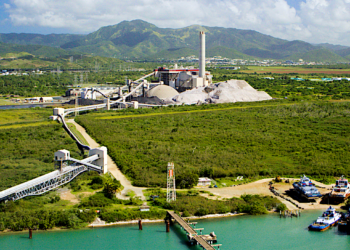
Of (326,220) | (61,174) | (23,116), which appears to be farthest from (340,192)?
(23,116)

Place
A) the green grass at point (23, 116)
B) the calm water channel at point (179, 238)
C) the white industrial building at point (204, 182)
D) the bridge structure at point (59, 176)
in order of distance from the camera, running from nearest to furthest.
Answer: the calm water channel at point (179, 238) → the bridge structure at point (59, 176) → the white industrial building at point (204, 182) → the green grass at point (23, 116)

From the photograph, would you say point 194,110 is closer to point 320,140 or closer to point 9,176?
point 320,140

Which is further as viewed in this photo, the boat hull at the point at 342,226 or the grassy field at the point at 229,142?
the grassy field at the point at 229,142

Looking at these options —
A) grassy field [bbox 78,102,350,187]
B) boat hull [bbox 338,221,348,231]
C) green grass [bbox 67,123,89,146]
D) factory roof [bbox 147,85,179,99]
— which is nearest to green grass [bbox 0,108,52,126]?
grassy field [bbox 78,102,350,187]

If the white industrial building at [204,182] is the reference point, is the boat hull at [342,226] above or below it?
below

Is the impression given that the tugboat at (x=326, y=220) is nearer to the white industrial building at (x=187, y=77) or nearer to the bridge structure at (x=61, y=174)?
the bridge structure at (x=61, y=174)

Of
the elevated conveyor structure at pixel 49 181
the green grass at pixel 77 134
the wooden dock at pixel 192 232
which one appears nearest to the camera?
the wooden dock at pixel 192 232

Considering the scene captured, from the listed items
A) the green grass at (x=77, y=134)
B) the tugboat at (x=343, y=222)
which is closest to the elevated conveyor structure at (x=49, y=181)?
the green grass at (x=77, y=134)

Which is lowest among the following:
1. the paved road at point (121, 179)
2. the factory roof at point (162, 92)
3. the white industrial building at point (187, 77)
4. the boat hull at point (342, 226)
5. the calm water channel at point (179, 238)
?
the calm water channel at point (179, 238)

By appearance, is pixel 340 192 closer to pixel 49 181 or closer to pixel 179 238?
pixel 179 238
